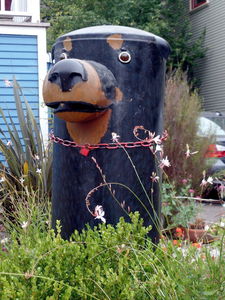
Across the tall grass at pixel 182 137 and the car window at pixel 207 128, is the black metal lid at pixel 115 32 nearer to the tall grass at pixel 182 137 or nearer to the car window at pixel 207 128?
the tall grass at pixel 182 137

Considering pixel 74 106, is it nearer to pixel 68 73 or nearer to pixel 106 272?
pixel 68 73

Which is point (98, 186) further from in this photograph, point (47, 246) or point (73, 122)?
point (47, 246)

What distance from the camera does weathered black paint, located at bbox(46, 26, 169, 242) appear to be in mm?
2686

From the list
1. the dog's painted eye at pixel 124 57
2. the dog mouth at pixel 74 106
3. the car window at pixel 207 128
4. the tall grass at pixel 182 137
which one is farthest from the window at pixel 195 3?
the dog mouth at pixel 74 106

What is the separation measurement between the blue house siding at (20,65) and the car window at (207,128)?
2531 millimetres

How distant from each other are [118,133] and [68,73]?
1.45 ft

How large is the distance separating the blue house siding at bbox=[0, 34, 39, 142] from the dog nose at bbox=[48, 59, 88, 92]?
18.8 ft

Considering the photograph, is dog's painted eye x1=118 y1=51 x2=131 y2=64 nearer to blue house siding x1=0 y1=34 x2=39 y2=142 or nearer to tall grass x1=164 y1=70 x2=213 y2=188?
tall grass x1=164 y1=70 x2=213 y2=188

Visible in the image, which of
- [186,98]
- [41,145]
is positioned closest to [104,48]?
[41,145]

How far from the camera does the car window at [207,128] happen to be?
21.9 ft

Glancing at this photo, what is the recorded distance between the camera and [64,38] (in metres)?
2.84

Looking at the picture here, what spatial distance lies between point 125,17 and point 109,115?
1501cm

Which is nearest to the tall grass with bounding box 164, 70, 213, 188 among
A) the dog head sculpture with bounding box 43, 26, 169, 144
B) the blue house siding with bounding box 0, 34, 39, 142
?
the blue house siding with bounding box 0, 34, 39, 142

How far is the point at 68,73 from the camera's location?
7.94 ft
